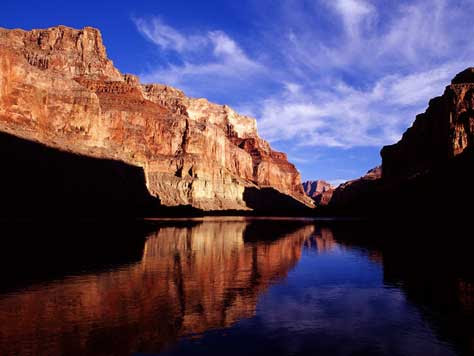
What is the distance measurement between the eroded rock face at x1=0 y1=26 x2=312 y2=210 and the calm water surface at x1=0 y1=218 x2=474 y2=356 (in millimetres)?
73955

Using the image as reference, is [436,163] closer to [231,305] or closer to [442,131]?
[442,131]

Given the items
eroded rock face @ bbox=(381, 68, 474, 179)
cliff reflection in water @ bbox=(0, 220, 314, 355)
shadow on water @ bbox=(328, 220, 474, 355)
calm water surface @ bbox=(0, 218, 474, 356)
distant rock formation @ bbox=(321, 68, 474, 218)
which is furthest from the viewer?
eroded rock face @ bbox=(381, 68, 474, 179)

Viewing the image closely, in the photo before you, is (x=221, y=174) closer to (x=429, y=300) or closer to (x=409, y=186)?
(x=409, y=186)

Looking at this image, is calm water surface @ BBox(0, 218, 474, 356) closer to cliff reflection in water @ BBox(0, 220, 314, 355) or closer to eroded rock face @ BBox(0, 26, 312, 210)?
cliff reflection in water @ BBox(0, 220, 314, 355)

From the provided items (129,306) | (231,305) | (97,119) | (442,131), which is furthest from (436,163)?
(129,306)

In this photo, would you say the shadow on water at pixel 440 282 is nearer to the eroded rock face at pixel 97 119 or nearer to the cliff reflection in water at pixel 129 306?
the cliff reflection in water at pixel 129 306

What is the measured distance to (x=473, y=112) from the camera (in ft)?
314

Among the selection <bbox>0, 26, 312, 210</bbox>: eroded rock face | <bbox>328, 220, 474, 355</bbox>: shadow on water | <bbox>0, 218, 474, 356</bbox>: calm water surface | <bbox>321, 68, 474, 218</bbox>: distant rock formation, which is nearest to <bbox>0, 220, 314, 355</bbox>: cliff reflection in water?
<bbox>0, 218, 474, 356</bbox>: calm water surface

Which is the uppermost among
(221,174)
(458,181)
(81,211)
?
(221,174)

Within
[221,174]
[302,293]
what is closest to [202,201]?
[221,174]

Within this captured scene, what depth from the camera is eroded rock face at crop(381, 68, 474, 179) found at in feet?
313

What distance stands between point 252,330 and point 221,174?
175632mm

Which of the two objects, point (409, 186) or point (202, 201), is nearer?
point (409, 186)

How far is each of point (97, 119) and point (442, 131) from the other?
9803cm
